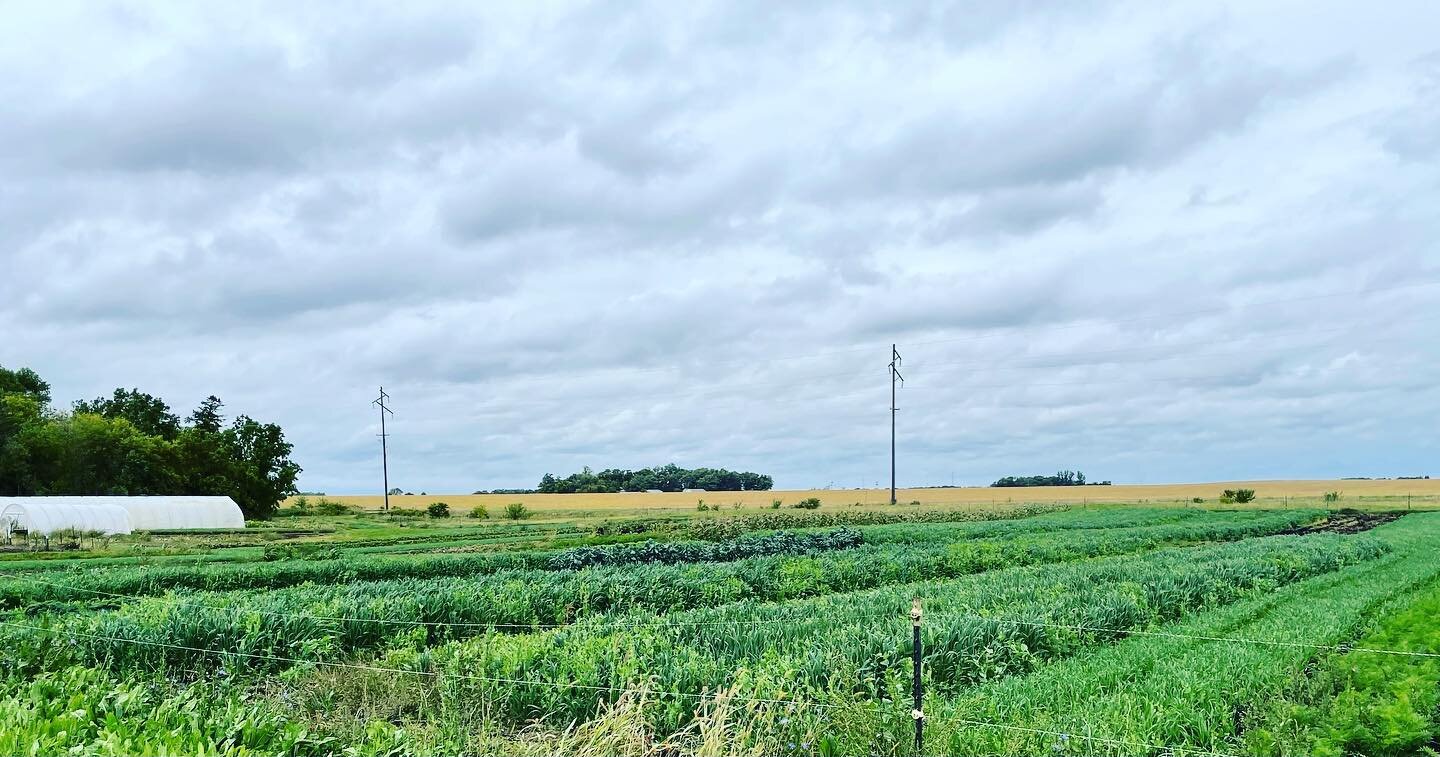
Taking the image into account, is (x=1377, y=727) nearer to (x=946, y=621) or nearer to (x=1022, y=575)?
(x=946, y=621)

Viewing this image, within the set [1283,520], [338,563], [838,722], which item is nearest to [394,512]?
[338,563]

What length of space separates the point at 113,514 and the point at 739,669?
5528 cm

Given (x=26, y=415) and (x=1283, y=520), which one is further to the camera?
(x=26, y=415)

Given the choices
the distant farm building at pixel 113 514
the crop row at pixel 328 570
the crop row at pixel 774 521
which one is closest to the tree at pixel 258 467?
the distant farm building at pixel 113 514

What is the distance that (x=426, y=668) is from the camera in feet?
32.4

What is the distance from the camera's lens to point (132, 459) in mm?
73000

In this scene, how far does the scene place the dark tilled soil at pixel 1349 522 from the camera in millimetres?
45312

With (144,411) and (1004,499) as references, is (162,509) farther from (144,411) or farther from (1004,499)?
(1004,499)

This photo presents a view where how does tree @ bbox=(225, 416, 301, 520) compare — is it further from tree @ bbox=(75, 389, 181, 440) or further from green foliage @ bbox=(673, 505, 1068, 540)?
green foliage @ bbox=(673, 505, 1068, 540)

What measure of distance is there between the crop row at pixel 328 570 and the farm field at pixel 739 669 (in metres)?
1.45

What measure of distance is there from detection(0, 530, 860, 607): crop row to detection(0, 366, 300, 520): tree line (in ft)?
174

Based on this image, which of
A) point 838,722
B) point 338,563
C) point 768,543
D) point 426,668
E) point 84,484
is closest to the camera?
point 838,722

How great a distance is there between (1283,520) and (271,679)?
175ft

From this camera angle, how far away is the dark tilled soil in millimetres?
45312
